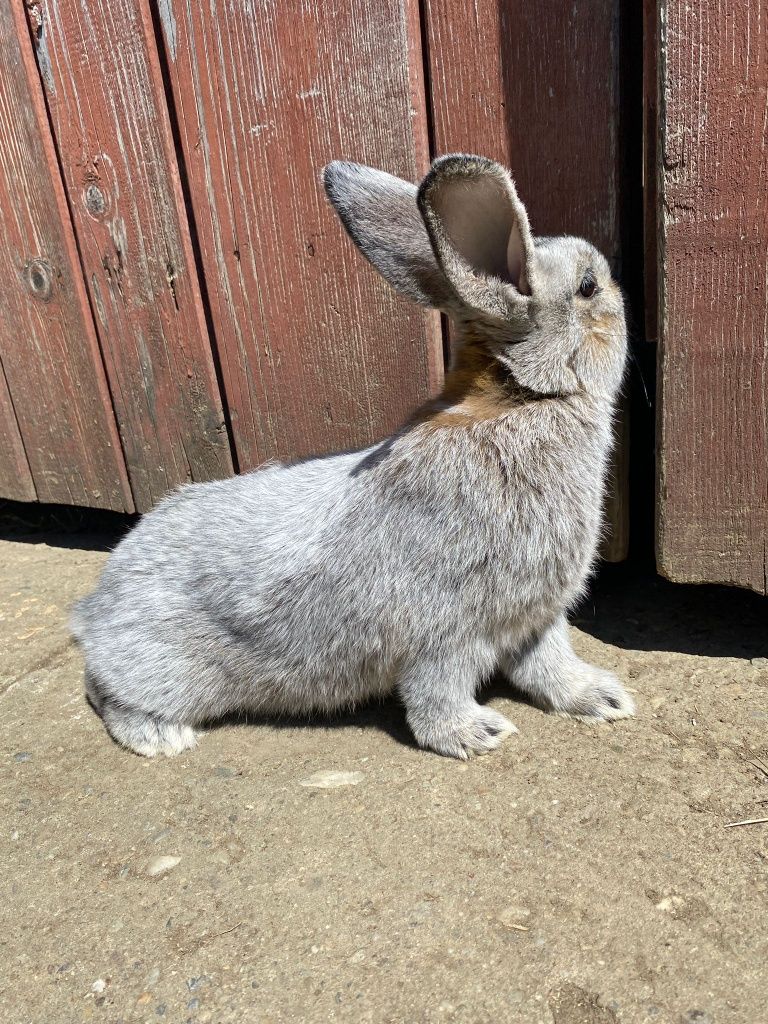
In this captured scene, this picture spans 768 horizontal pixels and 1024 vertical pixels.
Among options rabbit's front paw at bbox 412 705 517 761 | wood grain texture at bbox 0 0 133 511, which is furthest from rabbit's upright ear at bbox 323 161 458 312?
wood grain texture at bbox 0 0 133 511

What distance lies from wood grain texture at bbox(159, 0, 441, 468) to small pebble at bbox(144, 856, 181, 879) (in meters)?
1.50

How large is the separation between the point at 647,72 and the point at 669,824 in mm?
1916

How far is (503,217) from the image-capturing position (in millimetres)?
1991

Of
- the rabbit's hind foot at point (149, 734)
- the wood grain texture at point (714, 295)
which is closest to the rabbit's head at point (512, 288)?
the wood grain texture at point (714, 295)

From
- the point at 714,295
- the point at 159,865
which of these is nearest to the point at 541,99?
the point at 714,295

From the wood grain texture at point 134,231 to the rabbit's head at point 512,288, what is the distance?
3.18 feet

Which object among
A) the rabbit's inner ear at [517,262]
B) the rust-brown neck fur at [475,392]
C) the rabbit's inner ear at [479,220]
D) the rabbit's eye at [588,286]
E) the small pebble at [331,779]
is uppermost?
the rabbit's inner ear at [479,220]

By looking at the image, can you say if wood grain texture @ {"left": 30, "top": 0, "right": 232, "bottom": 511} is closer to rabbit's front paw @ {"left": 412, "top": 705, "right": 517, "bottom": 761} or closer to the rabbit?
the rabbit

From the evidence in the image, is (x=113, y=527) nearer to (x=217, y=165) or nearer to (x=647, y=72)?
(x=217, y=165)

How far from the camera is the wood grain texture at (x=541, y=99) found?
227 centimetres

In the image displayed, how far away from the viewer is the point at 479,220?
6.52 ft

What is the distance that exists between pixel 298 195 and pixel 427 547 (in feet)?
4.16

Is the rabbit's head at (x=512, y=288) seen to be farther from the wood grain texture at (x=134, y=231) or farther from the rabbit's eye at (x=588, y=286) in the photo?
the wood grain texture at (x=134, y=231)

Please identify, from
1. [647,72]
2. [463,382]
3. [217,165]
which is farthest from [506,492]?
[217,165]
